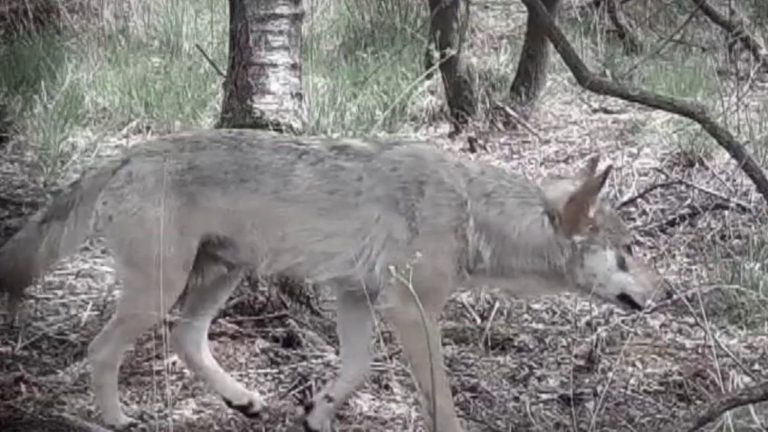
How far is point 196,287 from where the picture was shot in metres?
5.04

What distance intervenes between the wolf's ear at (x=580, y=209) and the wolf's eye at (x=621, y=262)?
5.5 inches

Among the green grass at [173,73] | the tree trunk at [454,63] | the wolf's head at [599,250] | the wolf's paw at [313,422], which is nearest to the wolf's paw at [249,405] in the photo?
the wolf's paw at [313,422]

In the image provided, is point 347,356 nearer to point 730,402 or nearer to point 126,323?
point 126,323

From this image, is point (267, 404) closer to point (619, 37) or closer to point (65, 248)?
point (65, 248)

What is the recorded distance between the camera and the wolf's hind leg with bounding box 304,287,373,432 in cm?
472

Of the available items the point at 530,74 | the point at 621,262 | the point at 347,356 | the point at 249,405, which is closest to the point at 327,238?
the point at 347,356

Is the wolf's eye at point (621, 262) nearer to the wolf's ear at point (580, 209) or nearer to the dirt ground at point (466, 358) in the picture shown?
the wolf's ear at point (580, 209)

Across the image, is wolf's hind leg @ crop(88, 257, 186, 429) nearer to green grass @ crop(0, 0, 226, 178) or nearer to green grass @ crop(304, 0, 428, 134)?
green grass @ crop(304, 0, 428, 134)

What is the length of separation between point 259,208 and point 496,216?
801 mm

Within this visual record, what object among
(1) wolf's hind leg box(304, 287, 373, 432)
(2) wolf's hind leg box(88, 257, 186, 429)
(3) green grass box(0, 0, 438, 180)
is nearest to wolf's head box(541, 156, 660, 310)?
(1) wolf's hind leg box(304, 287, 373, 432)

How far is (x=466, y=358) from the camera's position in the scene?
215 inches

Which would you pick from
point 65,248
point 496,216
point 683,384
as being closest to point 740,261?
point 683,384

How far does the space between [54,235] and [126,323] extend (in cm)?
37

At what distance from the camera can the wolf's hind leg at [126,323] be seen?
4.56 metres
